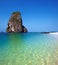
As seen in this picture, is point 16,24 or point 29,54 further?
point 16,24

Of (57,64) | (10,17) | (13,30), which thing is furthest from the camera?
(10,17)

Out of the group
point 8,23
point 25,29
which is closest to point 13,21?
point 8,23

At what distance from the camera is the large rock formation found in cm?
11156

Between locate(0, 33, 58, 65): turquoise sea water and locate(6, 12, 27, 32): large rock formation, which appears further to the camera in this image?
locate(6, 12, 27, 32): large rock formation

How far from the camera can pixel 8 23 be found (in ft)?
374

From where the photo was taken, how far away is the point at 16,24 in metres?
114

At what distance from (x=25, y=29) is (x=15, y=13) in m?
15.2

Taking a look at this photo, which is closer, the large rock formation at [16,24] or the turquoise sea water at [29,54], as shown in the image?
the turquoise sea water at [29,54]

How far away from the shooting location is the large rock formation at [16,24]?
112 metres

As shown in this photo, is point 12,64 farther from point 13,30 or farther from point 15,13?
point 15,13

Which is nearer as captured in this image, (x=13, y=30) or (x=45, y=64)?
(x=45, y=64)

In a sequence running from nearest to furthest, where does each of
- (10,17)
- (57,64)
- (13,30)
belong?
(57,64), (13,30), (10,17)

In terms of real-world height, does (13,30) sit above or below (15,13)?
below

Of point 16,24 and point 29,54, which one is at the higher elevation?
point 16,24
